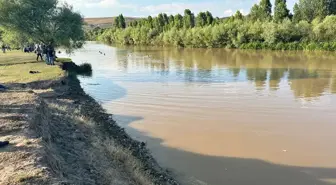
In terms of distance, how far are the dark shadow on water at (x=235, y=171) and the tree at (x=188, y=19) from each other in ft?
301

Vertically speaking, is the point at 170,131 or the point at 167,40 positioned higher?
the point at 167,40

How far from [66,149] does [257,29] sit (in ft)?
226

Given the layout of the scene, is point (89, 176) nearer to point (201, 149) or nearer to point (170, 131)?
point (201, 149)

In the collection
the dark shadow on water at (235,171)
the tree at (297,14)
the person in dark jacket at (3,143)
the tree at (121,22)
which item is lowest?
the dark shadow on water at (235,171)

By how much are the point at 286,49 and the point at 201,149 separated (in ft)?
188

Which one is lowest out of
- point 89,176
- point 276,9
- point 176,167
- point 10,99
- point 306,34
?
point 176,167

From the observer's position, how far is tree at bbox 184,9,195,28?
103 meters

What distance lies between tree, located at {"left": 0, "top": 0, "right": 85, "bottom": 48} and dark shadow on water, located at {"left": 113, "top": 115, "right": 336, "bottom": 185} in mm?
28417

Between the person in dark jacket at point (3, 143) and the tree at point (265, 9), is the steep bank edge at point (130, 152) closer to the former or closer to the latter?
the person in dark jacket at point (3, 143)

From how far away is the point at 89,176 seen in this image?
25.7 ft

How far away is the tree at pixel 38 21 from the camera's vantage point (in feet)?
119

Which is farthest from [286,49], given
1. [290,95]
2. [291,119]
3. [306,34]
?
[291,119]

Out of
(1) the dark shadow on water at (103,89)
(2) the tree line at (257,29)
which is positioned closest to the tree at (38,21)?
(1) the dark shadow on water at (103,89)

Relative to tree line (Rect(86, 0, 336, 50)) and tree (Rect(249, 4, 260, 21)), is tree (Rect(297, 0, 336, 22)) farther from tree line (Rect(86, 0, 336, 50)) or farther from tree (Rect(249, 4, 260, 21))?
tree (Rect(249, 4, 260, 21))
